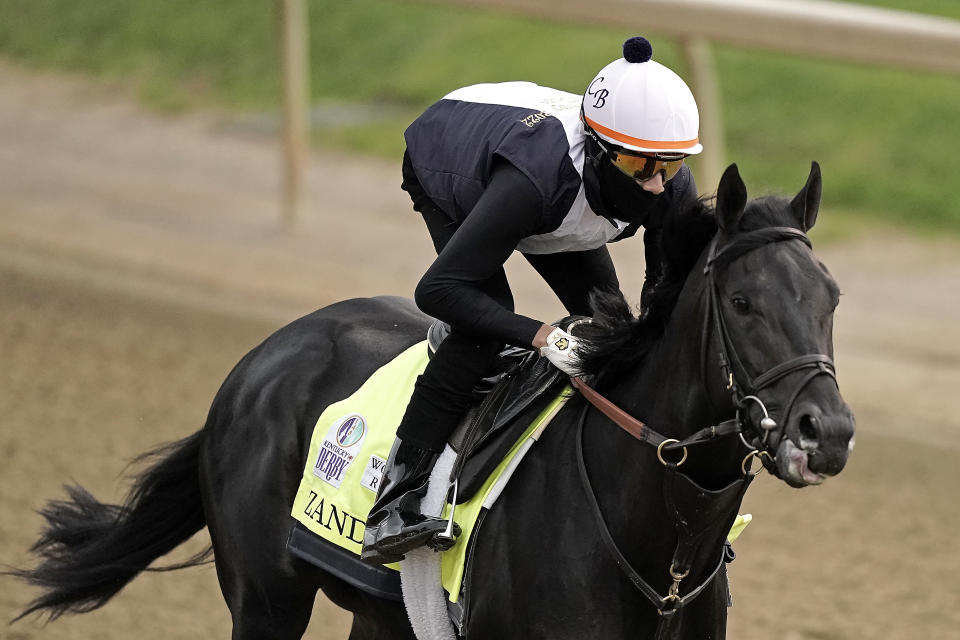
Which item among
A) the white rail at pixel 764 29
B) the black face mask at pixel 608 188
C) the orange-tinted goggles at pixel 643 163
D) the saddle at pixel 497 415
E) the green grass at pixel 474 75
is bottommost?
the green grass at pixel 474 75

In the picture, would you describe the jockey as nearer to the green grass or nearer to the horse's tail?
the horse's tail

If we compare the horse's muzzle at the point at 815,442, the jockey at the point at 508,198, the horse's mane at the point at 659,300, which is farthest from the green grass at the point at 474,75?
the horse's muzzle at the point at 815,442

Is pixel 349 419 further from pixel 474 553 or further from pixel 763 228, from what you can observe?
pixel 763 228

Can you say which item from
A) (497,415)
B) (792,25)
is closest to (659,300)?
(497,415)

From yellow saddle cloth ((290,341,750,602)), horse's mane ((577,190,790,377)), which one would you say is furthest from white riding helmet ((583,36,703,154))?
yellow saddle cloth ((290,341,750,602))

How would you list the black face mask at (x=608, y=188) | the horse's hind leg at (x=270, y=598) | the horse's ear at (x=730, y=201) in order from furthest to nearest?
1. the horse's hind leg at (x=270, y=598)
2. the black face mask at (x=608, y=188)
3. the horse's ear at (x=730, y=201)

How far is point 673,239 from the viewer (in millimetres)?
3320

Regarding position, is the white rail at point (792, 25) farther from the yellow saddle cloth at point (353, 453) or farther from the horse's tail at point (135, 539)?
the horse's tail at point (135, 539)

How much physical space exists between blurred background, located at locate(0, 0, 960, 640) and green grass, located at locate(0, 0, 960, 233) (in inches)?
1.5

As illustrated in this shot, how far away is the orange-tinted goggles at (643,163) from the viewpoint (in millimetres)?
3416

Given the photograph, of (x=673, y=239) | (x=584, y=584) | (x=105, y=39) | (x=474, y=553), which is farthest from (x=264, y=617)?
(x=105, y=39)

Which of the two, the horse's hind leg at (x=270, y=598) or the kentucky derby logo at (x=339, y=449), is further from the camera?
the horse's hind leg at (x=270, y=598)

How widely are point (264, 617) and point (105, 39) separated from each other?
15484mm

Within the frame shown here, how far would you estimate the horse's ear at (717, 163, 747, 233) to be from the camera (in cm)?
310
